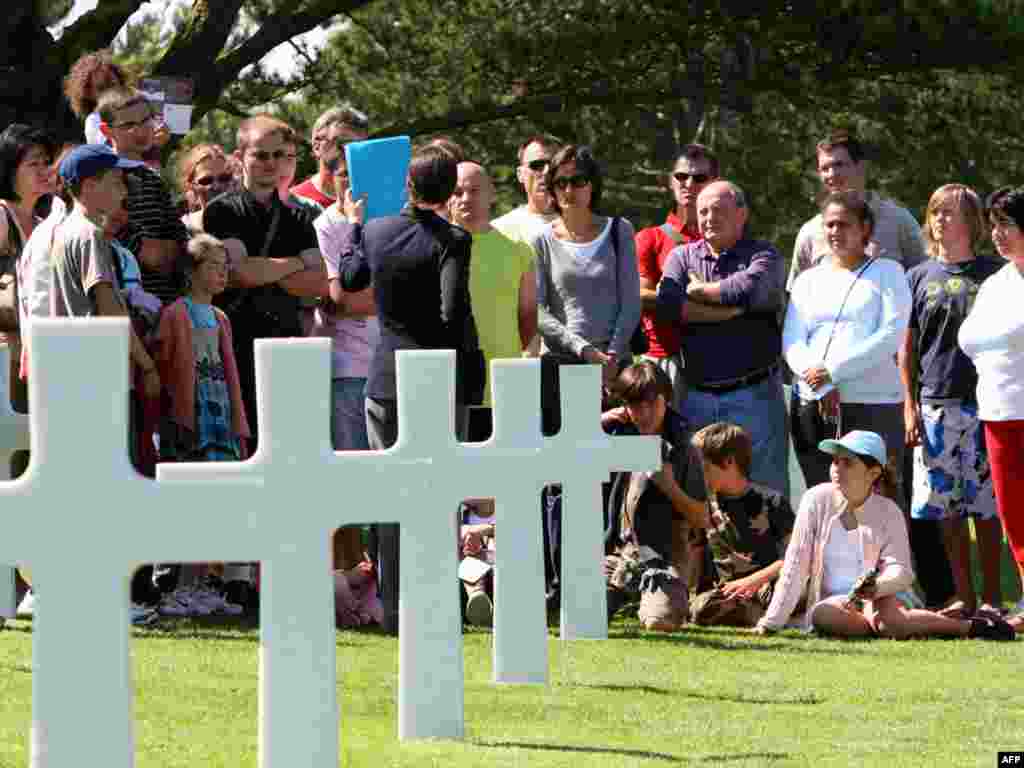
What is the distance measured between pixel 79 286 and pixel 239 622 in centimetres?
150

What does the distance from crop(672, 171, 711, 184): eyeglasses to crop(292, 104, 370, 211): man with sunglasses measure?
59.7 inches

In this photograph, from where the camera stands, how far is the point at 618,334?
9.77 metres

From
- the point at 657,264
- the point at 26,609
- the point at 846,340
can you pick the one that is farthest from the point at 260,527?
the point at 657,264

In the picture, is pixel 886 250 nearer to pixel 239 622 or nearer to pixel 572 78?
pixel 239 622

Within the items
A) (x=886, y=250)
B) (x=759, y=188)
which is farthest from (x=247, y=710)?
(x=759, y=188)

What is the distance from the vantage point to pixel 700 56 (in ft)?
64.7

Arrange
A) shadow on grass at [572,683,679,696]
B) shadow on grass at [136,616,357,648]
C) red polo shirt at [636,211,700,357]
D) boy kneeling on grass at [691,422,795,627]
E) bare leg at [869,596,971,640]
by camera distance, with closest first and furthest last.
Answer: shadow on grass at [572,683,679,696] < shadow on grass at [136,616,357,648] < bare leg at [869,596,971,640] < boy kneeling on grass at [691,422,795,627] < red polo shirt at [636,211,700,357]

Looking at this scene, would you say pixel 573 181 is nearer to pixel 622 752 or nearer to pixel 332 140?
pixel 332 140

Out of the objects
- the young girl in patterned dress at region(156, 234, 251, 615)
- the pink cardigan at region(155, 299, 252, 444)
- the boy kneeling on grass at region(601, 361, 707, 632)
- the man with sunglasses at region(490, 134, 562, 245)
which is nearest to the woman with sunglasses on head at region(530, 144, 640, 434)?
the boy kneeling on grass at region(601, 361, 707, 632)

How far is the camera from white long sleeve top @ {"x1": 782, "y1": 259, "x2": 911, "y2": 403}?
32.3 ft

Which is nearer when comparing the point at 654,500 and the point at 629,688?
the point at 629,688

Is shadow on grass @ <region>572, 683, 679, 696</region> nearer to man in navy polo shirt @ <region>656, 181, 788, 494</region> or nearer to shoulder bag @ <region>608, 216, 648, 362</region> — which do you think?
shoulder bag @ <region>608, 216, 648, 362</region>

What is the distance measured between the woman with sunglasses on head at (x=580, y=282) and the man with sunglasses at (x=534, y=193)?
33 cm

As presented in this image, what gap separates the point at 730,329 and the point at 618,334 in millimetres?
607
